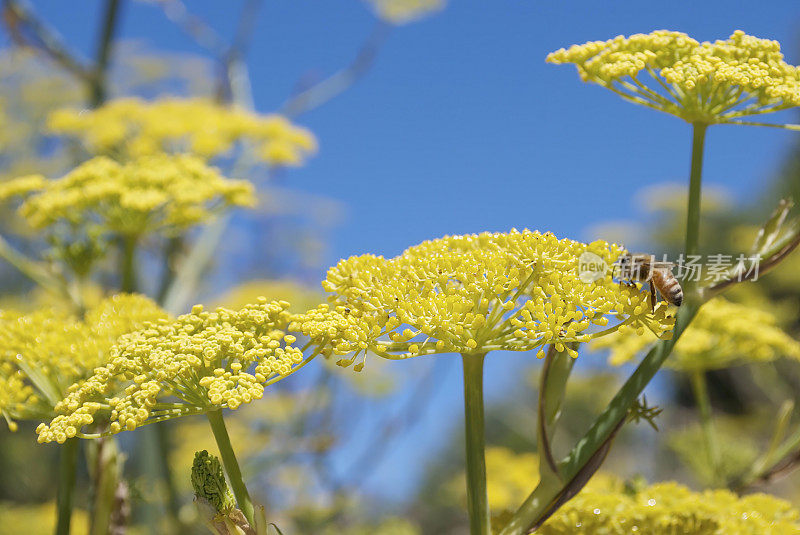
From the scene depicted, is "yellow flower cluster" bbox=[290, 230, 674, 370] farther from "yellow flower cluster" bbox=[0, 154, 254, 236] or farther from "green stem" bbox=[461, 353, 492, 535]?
"yellow flower cluster" bbox=[0, 154, 254, 236]

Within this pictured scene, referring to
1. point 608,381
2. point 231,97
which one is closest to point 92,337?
point 231,97

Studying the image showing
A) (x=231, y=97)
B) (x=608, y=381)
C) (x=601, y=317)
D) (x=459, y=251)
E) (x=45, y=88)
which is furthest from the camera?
(x=45, y=88)

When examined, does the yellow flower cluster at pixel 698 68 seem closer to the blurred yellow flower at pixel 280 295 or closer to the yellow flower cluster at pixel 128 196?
the yellow flower cluster at pixel 128 196

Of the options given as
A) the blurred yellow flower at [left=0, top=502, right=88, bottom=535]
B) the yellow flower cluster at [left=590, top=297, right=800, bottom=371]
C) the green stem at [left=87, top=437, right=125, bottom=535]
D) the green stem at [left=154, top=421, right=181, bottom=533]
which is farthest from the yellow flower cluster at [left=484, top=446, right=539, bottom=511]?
the green stem at [left=87, top=437, right=125, bottom=535]

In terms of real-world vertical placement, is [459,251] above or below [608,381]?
above

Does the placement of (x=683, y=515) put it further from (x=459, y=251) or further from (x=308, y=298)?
(x=308, y=298)

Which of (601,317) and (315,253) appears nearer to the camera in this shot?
(601,317)
